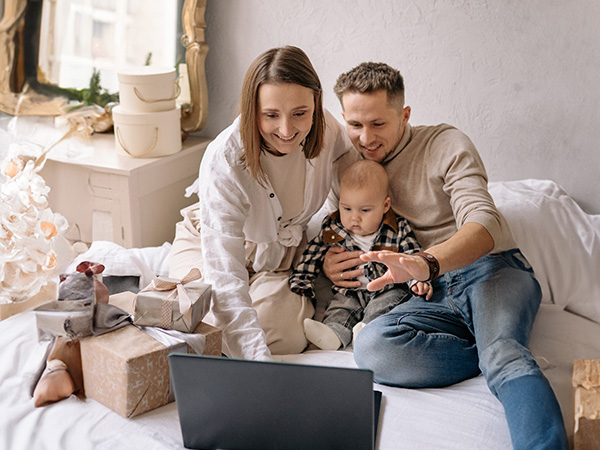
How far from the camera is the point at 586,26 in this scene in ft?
6.53

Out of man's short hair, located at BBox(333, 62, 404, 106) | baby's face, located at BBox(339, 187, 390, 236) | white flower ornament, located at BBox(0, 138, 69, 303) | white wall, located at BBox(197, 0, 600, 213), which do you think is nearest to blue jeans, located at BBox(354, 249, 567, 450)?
baby's face, located at BBox(339, 187, 390, 236)

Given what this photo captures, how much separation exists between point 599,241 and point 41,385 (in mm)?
1450

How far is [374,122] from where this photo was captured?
172 centimetres

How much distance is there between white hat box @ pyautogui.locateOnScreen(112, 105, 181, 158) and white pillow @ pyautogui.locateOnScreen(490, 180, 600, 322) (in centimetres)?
109

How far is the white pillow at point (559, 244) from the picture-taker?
5.85 feet

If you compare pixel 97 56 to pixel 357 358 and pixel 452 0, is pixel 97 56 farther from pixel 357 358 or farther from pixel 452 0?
pixel 357 358

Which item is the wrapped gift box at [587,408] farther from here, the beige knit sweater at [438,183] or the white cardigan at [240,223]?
the white cardigan at [240,223]

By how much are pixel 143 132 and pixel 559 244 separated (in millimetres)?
1342

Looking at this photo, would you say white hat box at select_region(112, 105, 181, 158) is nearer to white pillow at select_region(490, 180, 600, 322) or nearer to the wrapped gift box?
white pillow at select_region(490, 180, 600, 322)

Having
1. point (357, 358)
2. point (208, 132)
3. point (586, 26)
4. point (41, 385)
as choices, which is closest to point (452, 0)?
point (586, 26)

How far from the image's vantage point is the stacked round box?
2246 millimetres

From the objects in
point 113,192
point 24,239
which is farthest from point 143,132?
point 24,239

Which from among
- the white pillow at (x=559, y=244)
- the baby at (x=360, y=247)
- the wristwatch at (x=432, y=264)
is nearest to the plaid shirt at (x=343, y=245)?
the baby at (x=360, y=247)

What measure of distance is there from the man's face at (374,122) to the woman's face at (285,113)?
0.49 feet
